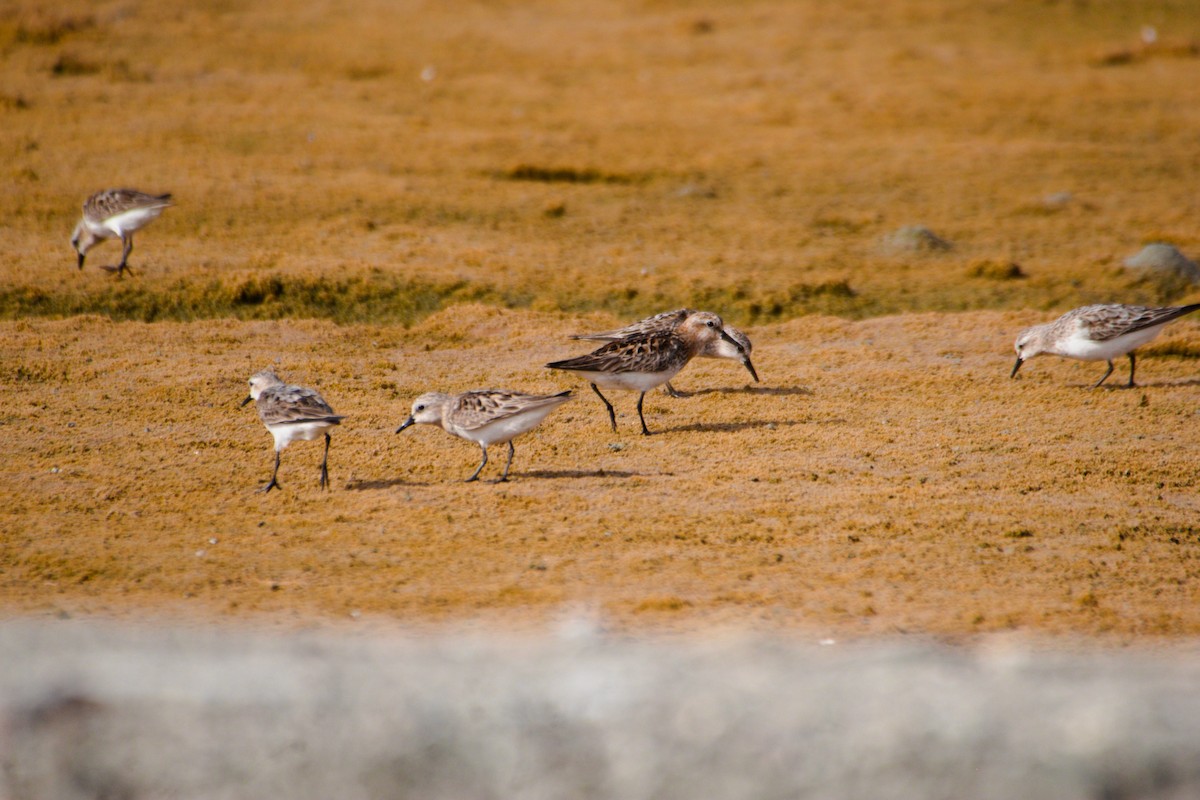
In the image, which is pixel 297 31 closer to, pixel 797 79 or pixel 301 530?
pixel 797 79

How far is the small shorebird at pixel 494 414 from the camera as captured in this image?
28.0ft

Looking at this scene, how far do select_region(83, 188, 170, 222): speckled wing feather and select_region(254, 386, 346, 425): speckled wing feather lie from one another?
5955 mm

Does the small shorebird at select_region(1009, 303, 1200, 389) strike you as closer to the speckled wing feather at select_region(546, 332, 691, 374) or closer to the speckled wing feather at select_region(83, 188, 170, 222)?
the speckled wing feather at select_region(546, 332, 691, 374)

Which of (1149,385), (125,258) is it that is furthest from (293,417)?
(1149,385)

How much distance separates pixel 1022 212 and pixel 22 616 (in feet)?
47.9

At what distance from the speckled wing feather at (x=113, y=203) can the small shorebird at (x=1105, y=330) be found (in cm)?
945

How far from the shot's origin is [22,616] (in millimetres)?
6676

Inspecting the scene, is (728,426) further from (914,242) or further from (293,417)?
(914,242)

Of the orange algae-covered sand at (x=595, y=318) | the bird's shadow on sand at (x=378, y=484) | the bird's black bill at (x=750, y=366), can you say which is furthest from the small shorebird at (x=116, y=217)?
the bird's black bill at (x=750, y=366)

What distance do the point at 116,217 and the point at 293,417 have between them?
647 centimetres

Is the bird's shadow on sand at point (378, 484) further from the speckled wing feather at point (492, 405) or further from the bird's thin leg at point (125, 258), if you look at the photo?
the bird's thin leg at point (125, 258)

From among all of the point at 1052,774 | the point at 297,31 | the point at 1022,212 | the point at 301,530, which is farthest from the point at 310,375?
the point at 297,31

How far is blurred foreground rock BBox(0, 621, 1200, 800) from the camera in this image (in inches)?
241

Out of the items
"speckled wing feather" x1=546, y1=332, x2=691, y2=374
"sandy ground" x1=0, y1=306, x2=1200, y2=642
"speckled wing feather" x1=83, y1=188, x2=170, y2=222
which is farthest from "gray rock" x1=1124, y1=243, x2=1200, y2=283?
"speckled wing feather" x1=83, y1=188, x2=170, y2=222
